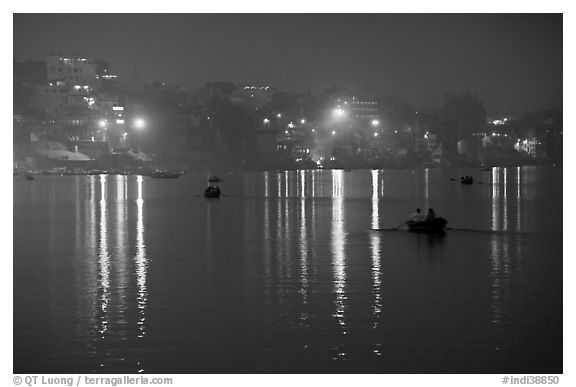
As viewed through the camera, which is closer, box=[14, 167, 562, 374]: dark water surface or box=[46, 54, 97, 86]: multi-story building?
box=[14, 167, 562, 374]: dark water surface

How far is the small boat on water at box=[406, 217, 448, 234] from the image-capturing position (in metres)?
26.8

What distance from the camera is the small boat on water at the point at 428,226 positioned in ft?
87.9

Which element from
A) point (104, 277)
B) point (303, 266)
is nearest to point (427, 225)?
point (303, 266)

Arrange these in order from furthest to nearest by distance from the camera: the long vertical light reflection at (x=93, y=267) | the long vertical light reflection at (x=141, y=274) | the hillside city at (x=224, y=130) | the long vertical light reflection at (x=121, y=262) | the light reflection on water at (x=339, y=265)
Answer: the hillside city at (x=224, y=130) < the long vertical light reflection at (x=121, y=262) < the long vertical light reflection at (x=93, y=267) < the light reflection on water at (x=339, y=265) < the long vertical light reflection at (x=141, y=274)

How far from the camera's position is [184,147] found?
123 m

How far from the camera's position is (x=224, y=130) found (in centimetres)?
12838

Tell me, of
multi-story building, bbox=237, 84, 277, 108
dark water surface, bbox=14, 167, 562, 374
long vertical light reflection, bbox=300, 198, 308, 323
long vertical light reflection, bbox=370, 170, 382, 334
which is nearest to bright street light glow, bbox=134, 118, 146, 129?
multi-story building, bbox=237, 84, 277, 108

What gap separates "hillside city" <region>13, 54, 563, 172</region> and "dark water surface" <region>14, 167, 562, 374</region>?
242 ft

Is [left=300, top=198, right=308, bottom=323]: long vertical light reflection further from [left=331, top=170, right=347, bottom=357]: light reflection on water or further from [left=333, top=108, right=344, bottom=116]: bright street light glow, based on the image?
[left=333, top=108, right=344, bottom=116]: bright street light glow

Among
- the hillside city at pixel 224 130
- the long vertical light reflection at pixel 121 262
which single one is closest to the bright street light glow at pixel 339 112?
the hillside city at pixel 224 130

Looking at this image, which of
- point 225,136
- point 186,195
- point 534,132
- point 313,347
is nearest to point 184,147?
point 225,136

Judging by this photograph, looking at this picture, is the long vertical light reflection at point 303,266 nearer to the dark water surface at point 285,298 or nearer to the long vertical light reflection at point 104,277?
the dark water surface at point 285,298

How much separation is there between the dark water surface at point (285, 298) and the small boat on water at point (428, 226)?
533mm
